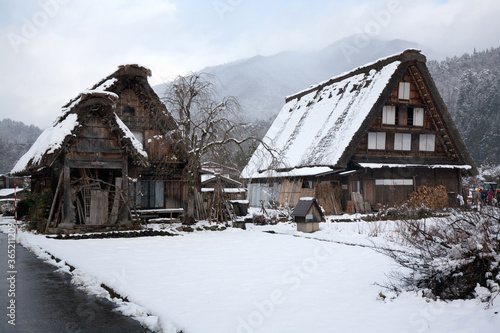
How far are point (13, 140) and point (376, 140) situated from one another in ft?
376

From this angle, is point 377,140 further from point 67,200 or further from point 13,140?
point 13,140

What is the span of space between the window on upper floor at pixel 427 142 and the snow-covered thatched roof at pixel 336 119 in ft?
4.71

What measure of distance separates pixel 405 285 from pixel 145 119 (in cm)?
1716

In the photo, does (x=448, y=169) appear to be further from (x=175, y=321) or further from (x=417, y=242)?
(x=175, y=321)

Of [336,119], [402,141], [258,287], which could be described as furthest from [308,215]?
[402,141]

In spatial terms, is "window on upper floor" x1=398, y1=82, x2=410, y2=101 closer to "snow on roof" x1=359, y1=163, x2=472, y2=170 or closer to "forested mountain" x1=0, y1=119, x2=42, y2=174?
"snow on roof" x1=359, y1=163, x2=472, y2=170

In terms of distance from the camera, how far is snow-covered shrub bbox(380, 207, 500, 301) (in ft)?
19.1

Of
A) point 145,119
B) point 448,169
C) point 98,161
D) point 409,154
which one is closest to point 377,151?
point 409,154

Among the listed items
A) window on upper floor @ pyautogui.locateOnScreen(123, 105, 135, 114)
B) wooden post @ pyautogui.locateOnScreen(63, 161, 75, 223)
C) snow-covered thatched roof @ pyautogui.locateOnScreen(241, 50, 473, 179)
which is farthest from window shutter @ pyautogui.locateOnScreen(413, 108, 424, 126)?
wooden post @ pyautogui.locateOnScreen(63, 161, 75, 223)

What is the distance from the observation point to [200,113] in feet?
62.6

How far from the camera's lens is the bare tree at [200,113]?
1855 cm

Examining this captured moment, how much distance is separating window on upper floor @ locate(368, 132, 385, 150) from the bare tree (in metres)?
11.2

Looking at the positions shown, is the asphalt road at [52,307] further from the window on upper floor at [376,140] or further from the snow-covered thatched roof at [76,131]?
the window on upper floor at [376,140]

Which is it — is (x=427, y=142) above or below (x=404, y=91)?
below
